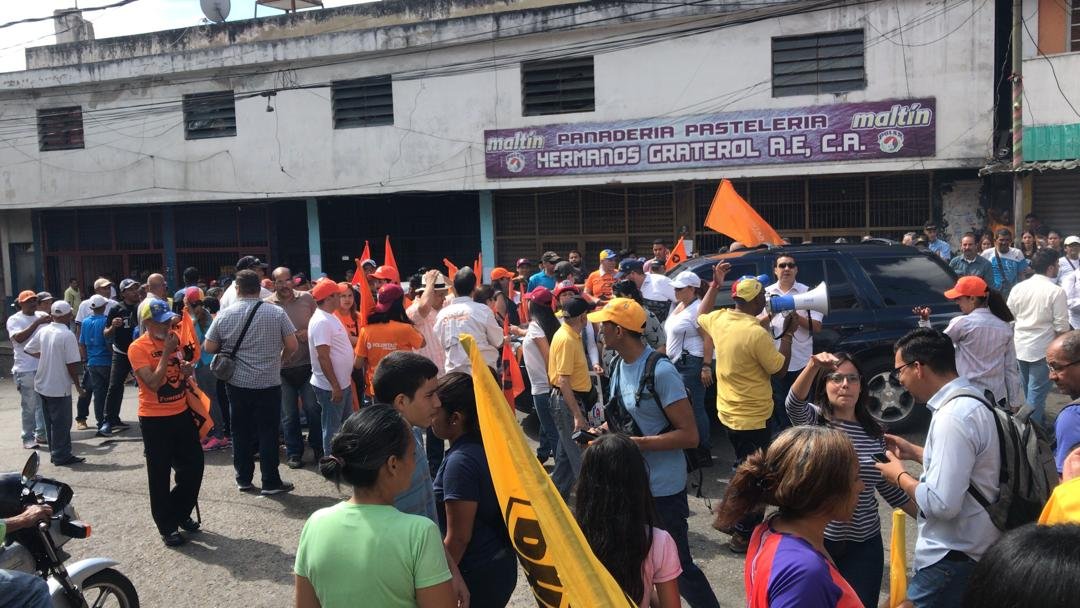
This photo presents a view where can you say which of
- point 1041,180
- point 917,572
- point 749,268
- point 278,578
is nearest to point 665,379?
point 917,572

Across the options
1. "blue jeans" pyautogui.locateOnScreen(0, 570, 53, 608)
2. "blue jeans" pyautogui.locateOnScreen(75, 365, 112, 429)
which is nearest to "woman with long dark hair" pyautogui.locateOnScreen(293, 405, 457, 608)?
"blue jeans" pyautogui.locateOnScreen(0, 570, 53, 608)

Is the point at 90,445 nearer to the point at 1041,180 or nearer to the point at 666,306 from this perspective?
the point at 666,306

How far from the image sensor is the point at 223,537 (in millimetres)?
6301

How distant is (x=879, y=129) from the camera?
14.6 metres

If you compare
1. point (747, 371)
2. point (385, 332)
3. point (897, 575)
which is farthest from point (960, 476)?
point (385, 332)

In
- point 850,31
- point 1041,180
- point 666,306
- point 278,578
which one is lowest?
point 278,578

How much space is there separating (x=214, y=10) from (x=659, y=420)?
792 inches

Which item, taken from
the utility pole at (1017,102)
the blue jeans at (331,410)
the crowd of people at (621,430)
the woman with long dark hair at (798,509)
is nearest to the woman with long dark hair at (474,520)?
the crowd of people at (621,430)

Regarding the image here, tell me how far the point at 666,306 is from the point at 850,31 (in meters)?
8.29

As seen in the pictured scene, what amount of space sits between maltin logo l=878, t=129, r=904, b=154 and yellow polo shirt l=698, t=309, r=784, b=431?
10.1 meters

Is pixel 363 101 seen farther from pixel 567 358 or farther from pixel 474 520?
pixel 474 520

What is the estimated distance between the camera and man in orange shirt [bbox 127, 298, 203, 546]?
6.10 m

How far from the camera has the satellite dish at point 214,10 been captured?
20.8 metres

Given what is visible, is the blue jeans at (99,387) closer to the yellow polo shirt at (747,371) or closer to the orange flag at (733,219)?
the orange flag at (733,219)
